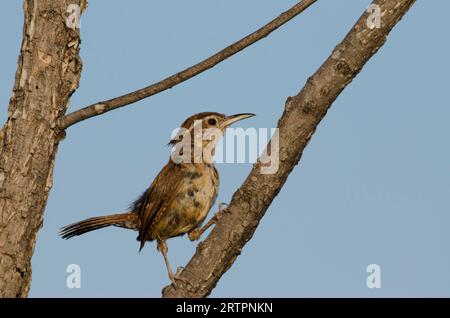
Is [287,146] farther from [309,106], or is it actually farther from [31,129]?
[31,129]

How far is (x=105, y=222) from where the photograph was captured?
6.96m

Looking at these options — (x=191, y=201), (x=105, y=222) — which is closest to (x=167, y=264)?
(x=191, y=201)

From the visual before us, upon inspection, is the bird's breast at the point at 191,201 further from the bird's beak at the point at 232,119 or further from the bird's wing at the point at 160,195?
the bird's beak at the point at 232,119

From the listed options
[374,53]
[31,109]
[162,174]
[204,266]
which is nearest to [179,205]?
[162,174]

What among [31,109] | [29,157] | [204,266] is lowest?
[204,266]

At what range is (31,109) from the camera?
4.22m

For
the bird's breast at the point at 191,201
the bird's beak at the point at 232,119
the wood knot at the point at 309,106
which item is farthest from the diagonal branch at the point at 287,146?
the bird's beak at the point at 232,119

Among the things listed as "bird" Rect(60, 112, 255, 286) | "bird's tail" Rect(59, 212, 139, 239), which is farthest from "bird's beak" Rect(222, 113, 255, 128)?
"bird's tail" Rect(59, 212, 139, 239)

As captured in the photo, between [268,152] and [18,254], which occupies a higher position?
[268,152]

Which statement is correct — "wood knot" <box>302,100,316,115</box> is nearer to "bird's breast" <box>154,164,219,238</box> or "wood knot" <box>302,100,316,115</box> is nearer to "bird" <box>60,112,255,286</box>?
"bird" <box>60,112,255,286</box>

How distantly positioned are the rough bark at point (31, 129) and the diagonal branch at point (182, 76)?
139 mm

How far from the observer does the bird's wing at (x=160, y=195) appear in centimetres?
644
